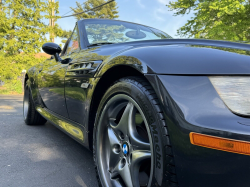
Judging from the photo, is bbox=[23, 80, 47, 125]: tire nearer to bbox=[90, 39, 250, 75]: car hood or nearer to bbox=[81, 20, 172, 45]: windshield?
bbox=[81, 20, 172, 45]: windshield

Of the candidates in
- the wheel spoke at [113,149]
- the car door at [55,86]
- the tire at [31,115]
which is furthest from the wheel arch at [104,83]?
the tire at [31,115]

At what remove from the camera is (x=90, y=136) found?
170 cm

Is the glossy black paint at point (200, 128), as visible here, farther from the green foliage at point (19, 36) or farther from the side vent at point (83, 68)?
the green foliage at point (19, 36)

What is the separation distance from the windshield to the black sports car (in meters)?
0.67

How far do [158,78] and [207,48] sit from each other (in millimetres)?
360

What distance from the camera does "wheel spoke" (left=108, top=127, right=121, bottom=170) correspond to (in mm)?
1432

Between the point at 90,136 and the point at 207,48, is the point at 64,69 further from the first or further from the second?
the point at 207,48

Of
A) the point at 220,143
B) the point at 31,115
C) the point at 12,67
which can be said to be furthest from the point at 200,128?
the point at 12,67

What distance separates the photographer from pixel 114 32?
2527mm

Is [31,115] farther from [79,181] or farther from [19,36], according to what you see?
[19,36]

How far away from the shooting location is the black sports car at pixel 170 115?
2.81 feet

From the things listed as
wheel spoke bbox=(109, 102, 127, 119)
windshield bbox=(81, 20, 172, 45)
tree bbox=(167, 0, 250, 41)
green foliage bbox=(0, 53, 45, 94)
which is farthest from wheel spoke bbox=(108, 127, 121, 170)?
green foliage bbox=(0, 53, 45, 94)

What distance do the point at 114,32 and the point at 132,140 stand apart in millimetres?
1584

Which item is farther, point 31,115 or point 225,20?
point 225,20
